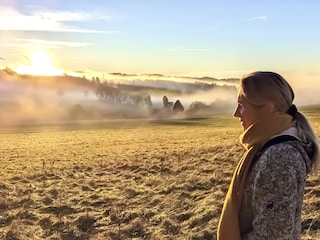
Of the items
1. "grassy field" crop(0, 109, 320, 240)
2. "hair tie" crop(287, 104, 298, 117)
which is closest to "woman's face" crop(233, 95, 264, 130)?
"hair tie" crop(287, 104, 298, 117)

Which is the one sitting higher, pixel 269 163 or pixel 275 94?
pixel 275 94

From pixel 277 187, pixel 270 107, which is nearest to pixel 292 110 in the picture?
pixel 270 107

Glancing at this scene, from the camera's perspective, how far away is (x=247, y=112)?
2430 millimetres

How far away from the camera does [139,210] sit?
8.09 m

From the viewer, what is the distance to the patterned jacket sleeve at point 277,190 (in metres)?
2.24

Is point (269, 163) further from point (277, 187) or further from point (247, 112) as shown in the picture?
point (247, 112)

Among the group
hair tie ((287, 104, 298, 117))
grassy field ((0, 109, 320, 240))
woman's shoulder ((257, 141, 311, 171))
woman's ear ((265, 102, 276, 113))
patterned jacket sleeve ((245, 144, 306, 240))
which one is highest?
woman's ear ((265, 102, 276, 113))

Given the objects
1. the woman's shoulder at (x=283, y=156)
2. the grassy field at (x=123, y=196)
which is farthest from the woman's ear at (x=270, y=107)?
the grassy field at (x=123, y=196)

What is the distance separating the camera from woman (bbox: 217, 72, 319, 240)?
2.25m

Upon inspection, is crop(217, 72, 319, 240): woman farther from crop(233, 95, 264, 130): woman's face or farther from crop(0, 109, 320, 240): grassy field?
crop(0, 109, 320, 240): grassy field

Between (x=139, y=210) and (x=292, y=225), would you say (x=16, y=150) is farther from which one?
(x=292, y=225)

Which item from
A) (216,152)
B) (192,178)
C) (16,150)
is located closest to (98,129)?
(16,150)

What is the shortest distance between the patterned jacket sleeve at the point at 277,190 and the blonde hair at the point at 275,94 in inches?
6.5

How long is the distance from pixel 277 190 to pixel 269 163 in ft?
0.47
